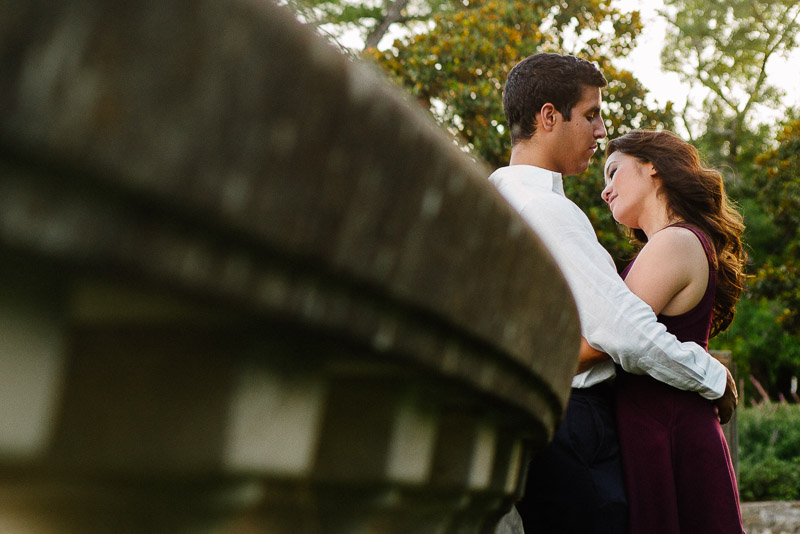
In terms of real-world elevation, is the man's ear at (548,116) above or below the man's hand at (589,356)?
above

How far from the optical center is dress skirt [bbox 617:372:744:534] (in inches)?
81.4

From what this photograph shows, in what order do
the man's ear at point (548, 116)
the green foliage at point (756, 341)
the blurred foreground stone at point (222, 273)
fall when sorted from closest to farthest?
the blurred foreground stone at point (222, 273), the man's ear at point (548, 116), the green foliage at point (756, 341)

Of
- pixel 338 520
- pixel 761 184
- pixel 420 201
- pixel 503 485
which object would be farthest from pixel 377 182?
pixel 761 184

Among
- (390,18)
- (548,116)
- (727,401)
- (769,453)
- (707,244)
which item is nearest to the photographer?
(727,401)

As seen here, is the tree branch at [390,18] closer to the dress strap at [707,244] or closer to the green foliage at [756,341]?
the green foliage at [756,341]

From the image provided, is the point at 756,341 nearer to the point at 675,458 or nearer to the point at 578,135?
the point at 578,135

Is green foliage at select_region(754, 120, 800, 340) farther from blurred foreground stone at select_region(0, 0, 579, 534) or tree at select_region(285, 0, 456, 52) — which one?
blurred foreground stone at select_region(0, 0, 579, 534)

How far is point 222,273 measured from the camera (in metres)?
0.38

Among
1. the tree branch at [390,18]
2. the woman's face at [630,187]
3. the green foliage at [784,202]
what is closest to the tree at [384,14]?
the tree branch at [390,18]

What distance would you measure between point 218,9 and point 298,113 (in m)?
0.06

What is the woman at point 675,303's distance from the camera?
2.09 metres

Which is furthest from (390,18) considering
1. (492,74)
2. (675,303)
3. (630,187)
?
(675,303)

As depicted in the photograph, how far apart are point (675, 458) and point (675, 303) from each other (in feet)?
1.45

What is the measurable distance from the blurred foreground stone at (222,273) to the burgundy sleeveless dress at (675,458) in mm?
1618
